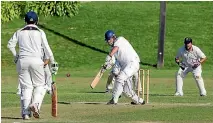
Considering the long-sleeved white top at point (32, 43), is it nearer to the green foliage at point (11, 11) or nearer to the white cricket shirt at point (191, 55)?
the white cricket shirt at point (191, 55)

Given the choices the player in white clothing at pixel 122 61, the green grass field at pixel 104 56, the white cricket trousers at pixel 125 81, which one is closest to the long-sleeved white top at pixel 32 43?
the green grass field at pixel 104 56

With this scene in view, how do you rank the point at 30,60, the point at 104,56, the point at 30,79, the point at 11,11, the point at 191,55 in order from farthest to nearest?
the point at 11,11 → the point at 104,56 → the point at 191,55 → the point at 30,79 → the point at 30,60

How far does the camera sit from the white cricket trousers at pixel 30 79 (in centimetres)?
1452

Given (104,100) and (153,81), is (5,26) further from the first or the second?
(104,100)

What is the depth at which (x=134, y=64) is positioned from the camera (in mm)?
17469

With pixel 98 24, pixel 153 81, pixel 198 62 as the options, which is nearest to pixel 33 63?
pixel 198 62

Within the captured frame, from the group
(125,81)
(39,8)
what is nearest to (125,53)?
(125,81)

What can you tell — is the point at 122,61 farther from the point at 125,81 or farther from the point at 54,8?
the point at 54,8

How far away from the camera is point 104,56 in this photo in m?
38.5

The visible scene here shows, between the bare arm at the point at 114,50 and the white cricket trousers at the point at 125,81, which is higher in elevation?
the bare arm at the point at 114,50

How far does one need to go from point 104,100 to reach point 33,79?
16.2ft

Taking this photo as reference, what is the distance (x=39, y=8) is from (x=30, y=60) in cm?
3017

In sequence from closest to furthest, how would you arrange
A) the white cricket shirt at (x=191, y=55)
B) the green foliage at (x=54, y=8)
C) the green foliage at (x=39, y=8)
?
the white cricket shirt at (x=191, y=55)
the green foliage at (x=39, y=8)
the green foliage at (x=54, y=8)

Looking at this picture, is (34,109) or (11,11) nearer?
(34,109)
